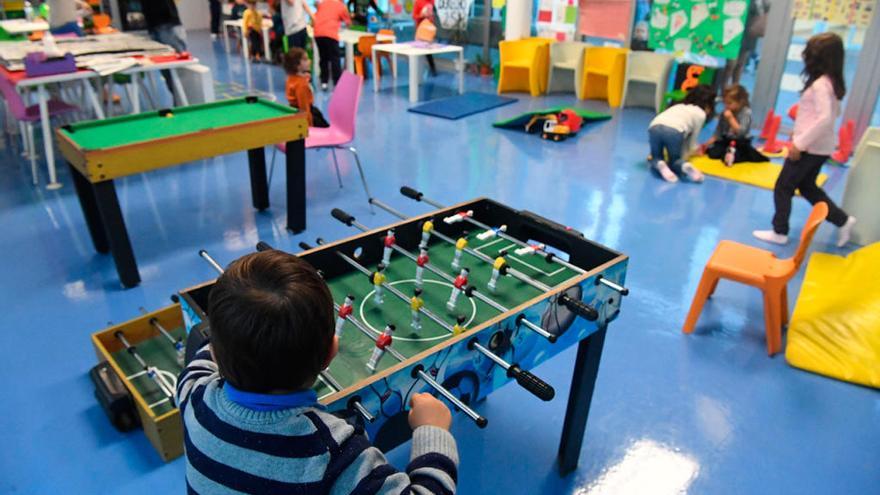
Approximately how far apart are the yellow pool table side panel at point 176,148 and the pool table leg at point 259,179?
→ 0.58 metres

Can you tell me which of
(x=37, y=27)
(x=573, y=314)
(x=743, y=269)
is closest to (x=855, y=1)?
(x=743, y=269)

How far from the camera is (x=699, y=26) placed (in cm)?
658

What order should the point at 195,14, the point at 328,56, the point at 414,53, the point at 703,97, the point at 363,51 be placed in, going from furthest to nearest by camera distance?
1. the point at 195,14
2. the point at 363,51
3. the point at 328,56
4. the point at 414,53
5. the point at 703,97

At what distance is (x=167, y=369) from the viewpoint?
2574 mm

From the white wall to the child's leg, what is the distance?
1251 centimetres

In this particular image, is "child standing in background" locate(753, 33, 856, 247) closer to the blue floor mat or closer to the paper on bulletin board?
the blue floor mat

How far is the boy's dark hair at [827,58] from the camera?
350 cm

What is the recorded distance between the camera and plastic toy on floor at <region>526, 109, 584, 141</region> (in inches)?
236

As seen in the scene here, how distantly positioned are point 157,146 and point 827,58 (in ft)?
12.4

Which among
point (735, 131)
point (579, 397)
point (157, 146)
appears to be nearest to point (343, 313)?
point (579, 397)

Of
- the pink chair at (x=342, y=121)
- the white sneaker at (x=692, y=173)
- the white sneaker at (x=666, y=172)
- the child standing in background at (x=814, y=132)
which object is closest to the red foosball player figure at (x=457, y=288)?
the pink chair at (x=342, y=121)

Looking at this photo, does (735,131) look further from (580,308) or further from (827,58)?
(580,308)

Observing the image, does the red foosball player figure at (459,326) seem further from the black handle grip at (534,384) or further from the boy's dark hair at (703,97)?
the boy's dark hair at (703,97)

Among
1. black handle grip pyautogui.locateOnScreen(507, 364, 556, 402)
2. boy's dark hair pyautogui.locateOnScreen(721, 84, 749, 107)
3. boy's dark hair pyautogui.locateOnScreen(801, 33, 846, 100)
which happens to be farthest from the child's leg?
black handle grip pyautogui.locateOnScreen(507, 364, 556, 402)
